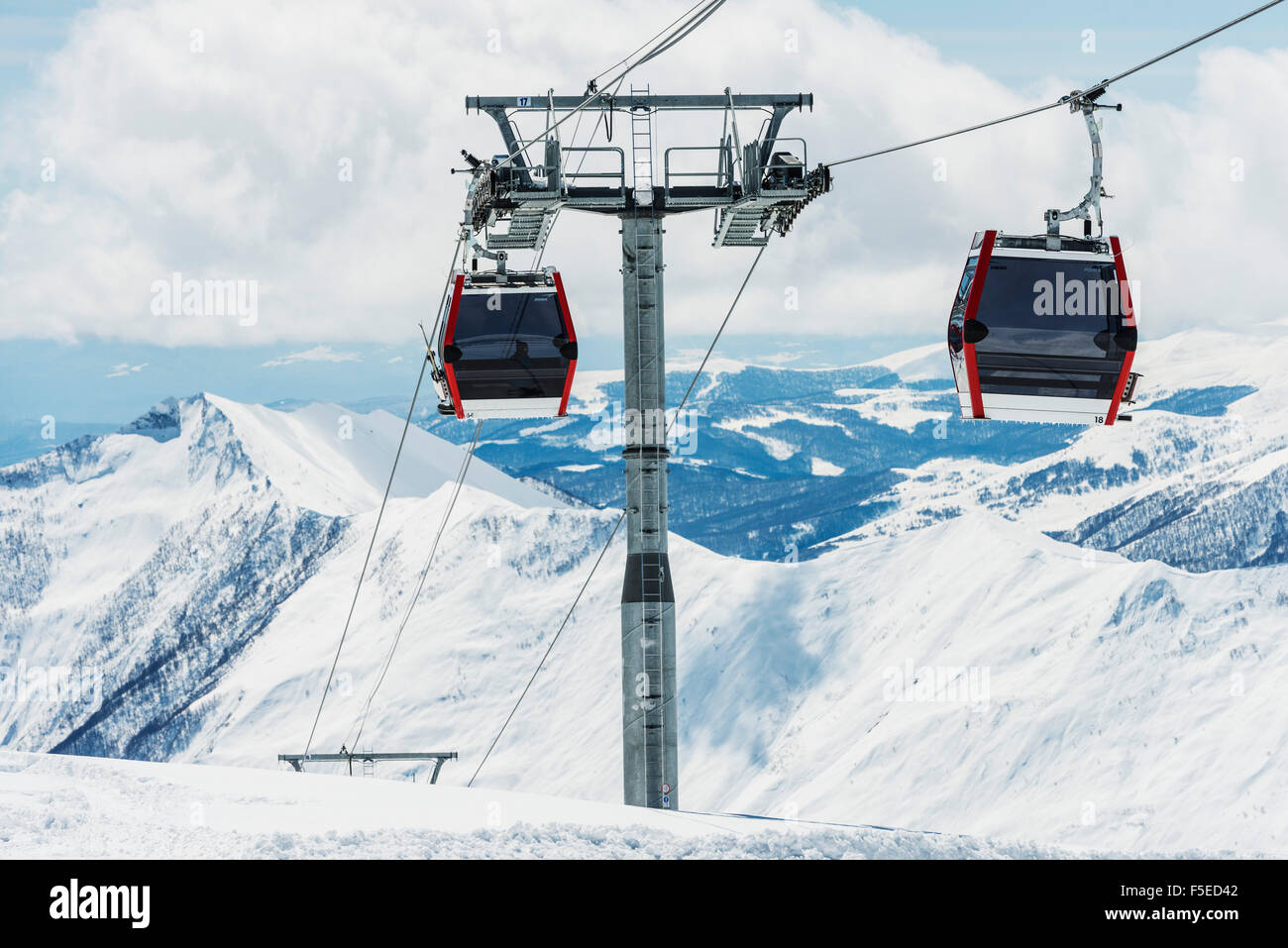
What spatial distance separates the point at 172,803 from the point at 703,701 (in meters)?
28.3

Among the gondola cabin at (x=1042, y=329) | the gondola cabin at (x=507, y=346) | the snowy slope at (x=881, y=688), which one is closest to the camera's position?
the gondola cabin at (x=1042, y=329)

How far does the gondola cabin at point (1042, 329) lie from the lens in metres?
12.8

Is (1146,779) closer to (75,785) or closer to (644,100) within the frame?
(644,100)

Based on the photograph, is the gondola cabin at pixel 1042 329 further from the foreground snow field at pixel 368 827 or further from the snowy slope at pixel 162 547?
the snowy slope at pixel 162 547

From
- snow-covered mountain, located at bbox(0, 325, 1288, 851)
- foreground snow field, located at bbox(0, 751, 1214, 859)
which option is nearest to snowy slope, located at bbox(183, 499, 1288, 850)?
snow-covered mountain, located at bbox(0, 325, 1288, 851)

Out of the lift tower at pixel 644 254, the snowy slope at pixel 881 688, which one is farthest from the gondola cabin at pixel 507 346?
the snowy slope at pixel 881 688

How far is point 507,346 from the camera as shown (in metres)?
16.5

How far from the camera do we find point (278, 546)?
63.5 meters

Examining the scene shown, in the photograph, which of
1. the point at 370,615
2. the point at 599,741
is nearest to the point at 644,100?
the point at 599,741

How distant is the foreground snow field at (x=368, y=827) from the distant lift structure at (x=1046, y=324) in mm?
4188

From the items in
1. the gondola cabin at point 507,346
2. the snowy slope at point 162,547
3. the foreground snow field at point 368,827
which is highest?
the gondola cabin at point 507,346

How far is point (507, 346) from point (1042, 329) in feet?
20.1

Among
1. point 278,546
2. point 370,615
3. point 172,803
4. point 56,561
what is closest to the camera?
point 172,803

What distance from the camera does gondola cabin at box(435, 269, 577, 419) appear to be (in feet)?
53.9
